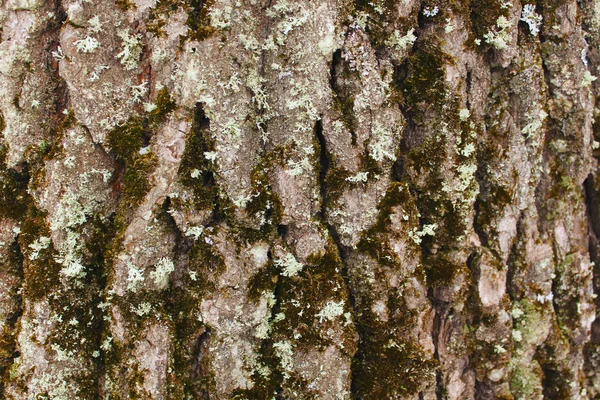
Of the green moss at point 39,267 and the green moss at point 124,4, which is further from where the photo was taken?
the green moss at point 39,267

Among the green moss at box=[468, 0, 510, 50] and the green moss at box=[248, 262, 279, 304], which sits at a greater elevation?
the green moss at box=[468, 0, 510, 50]

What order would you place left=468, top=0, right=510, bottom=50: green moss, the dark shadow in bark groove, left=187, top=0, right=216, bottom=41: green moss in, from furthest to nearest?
1. left=468, top=0, right=510, bottom=50: green moss
2. the dark shadow in bark groove
3. left=187, top=0, right=216, bottom=41: green moss

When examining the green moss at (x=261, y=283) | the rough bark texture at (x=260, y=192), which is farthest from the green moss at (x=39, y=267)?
the green moss at (x=261, y=283)

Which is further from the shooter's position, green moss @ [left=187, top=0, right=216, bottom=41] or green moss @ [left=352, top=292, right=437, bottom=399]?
green moss @ [left=352, top=292, right=437, bottom=399]

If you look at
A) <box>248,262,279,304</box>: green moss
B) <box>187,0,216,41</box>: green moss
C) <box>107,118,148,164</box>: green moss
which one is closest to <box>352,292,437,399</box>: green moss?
<box>248,262,279,304</box>: green moss

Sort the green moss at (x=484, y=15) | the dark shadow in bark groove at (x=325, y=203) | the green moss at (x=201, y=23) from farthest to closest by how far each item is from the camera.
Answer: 1. the green moss at (x=484, y=15)
2. the dark shadow in bark groove at (x=325, y=203)
3. the green moss at (x=201, y=23)

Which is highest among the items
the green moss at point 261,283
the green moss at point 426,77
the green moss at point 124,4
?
the green moss at point 124,4

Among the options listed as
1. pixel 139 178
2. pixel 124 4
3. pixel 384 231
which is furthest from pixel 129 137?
pixel 384 231

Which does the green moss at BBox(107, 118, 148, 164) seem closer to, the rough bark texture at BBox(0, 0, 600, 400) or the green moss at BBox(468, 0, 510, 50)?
the rough bark texture at BBox(0, 0, 600, 400)

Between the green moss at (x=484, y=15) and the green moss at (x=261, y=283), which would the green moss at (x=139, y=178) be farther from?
the green moss at (x=484, y=15)
